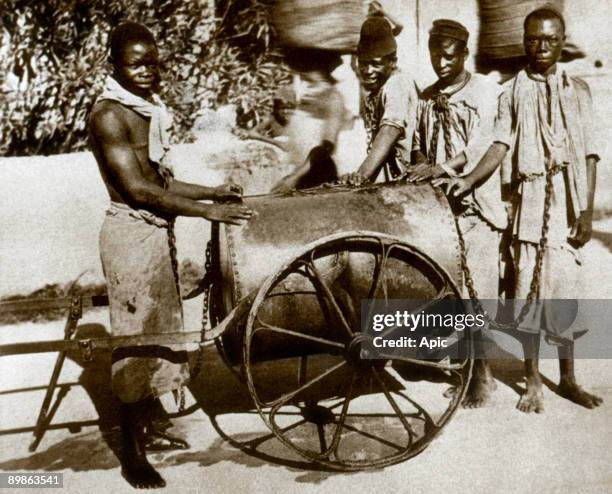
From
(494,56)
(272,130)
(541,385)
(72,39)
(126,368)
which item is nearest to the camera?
(126,368)

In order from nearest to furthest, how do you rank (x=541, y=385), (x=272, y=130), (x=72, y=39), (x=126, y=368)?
1. (x=126, y=368)
2. (x=541, y=385)
3. (x=72, y=39)
4. (x=272, y=130)

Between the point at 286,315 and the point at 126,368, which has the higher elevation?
the point at 286,315

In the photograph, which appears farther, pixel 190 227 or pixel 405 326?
pixel 190 227

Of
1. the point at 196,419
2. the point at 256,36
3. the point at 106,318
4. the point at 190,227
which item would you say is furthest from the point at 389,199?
the point at 256,36

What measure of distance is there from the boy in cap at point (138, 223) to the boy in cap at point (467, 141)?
48.2 inches

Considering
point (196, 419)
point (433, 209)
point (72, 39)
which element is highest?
point (72, 39)

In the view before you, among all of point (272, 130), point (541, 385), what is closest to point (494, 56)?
point (272, 130)

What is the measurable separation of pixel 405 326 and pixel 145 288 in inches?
43.8

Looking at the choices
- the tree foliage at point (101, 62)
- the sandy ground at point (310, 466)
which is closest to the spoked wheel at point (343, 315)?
the sandy ground at point (310, 466)

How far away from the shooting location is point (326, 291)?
2.78 meters

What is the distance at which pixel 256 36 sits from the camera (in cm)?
592

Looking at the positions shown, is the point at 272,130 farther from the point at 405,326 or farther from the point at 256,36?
the point at 405,326

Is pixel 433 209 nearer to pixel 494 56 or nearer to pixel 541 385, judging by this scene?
pixel 541 385

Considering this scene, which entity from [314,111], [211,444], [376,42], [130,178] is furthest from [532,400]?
[314,111]
